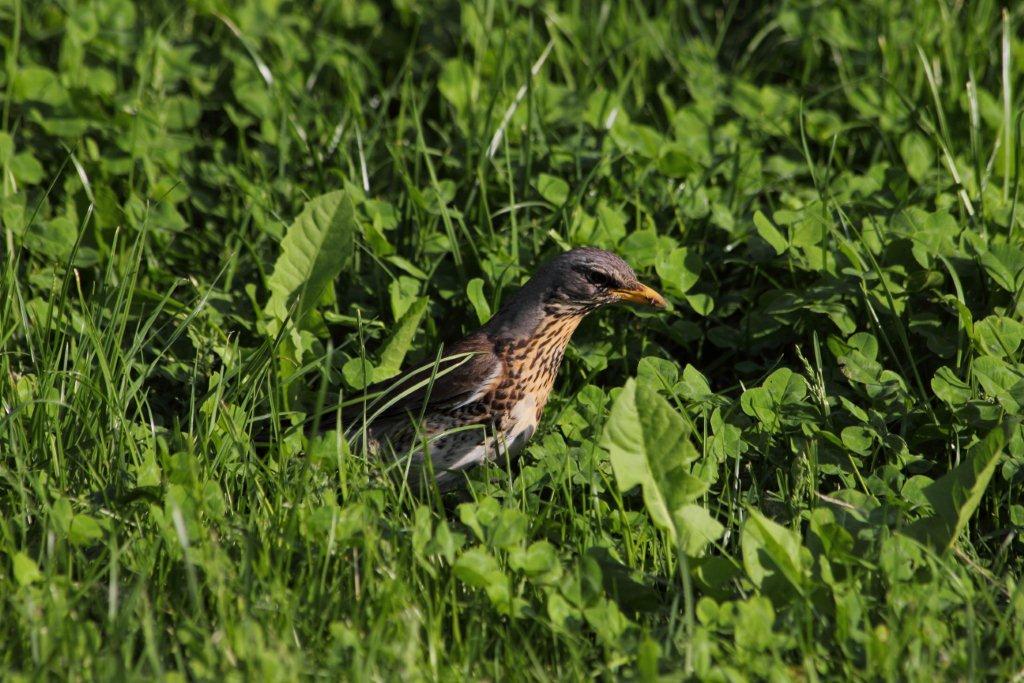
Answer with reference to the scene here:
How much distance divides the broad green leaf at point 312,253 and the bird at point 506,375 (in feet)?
1.67

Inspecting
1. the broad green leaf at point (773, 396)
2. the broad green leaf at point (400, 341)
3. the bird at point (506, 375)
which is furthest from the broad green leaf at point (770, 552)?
the broad green leaf at point (400, 341)

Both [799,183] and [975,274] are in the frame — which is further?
[799,183]

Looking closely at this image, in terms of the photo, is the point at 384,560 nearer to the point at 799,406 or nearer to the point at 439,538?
the point at 439,538

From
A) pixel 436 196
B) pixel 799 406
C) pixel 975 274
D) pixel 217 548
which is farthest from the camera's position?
pixel 436 196

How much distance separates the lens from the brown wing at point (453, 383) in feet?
14.8

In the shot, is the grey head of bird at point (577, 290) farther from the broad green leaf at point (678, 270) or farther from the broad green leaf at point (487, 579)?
the broad green leaf at point (487, 579)

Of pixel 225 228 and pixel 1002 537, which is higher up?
pixel 225 228

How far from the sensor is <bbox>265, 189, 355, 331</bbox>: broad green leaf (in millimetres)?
4656

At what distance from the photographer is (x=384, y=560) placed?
3.44m

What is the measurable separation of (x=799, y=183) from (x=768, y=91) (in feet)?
2.11

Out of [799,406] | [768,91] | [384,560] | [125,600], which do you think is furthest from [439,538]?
[768,91]

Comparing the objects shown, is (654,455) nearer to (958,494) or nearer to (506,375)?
(958,494)

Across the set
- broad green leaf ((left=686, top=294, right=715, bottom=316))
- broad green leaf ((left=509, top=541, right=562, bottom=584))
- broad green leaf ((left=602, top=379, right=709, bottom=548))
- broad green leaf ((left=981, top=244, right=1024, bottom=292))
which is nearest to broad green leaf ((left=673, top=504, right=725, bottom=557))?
broad green leaf ((left=602, top=379, right=709, bottom=548))

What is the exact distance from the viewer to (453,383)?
178 inches
